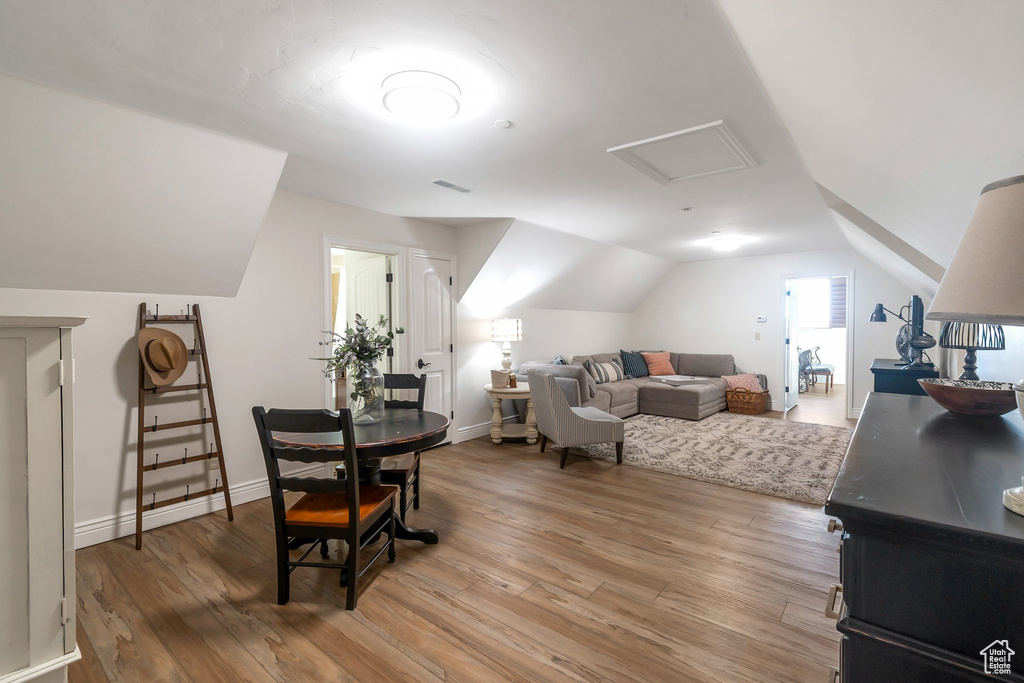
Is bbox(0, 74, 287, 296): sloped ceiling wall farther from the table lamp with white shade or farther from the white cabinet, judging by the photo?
the table lamp with white shade

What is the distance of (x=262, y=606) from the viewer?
218 centimetres

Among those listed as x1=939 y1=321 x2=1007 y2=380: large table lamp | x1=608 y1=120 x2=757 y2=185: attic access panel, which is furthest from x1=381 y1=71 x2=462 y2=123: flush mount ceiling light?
x1=939 y1=321 x2=1007 y2=380: large table lamp

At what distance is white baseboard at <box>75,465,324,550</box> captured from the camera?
284 cm

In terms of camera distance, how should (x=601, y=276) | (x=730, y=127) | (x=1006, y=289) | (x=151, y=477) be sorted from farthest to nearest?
(x=601, y=276)
(x=151, y=477)
(x=730, y=127)
(x=1006, y=289)

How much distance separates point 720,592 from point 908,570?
1766 mm

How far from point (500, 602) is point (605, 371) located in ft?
16.1

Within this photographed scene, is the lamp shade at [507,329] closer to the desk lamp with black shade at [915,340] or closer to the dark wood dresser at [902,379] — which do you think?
the dark wood dresser at [902,379]

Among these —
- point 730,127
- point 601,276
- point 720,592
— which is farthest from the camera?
point 601,276

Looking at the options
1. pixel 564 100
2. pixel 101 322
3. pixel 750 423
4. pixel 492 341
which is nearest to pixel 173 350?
pixel 101 322

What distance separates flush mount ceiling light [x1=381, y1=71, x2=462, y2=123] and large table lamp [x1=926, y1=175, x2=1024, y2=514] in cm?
191

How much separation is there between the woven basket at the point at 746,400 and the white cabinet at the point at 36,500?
285 inches

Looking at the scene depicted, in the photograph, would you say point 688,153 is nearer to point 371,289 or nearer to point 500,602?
point 500,602

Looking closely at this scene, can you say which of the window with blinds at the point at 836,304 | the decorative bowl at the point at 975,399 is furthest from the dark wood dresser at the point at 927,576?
the window with blinds at the point at 836,304

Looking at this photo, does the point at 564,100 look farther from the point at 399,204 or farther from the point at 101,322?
the point at 101,322
